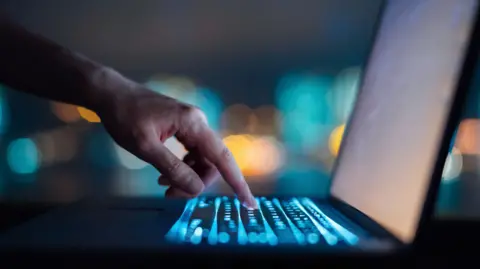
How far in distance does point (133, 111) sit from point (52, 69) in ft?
0.55

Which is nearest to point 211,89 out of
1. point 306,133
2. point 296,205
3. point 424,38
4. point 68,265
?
point 306,133

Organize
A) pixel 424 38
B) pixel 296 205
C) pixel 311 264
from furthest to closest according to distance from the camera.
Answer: pixel 296 205
pixel 424 38
pixel 311 264

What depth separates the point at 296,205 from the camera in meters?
0.75

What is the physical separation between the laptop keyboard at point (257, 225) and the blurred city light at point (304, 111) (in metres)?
0.34

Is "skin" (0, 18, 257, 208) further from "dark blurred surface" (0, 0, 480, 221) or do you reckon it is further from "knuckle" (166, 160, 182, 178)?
"dark blurred surface" (0, 0, 480, 221)

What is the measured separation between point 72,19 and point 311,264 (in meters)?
0.77

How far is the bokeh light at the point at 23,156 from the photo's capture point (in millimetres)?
1054

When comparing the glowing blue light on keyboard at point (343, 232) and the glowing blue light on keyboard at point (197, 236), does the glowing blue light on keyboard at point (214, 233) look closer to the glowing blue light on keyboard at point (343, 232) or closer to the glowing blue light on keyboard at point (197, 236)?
the glowing blue light on keyboard at point (197, 236)

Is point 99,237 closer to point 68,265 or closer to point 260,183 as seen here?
point 68,265

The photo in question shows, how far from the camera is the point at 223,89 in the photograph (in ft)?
3.64

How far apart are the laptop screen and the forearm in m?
0.38

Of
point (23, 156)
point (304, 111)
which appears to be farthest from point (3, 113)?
point (304, 111)

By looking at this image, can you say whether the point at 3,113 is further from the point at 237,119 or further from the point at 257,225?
the point at 257,225

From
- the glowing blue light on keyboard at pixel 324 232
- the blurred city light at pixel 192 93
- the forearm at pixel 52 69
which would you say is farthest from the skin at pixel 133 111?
the blurred city light at pixel 192 93
